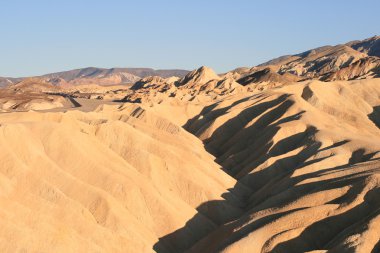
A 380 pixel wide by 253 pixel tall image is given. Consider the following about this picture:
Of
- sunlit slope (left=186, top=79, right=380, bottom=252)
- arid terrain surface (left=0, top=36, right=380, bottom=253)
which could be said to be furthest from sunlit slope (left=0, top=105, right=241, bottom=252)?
sunlit slope (left=186, top=79, right=380, bottom=252)

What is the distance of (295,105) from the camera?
75000 mm

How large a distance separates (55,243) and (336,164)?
30.7 meters

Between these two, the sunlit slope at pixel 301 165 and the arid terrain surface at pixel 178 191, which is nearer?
the arid terrain surface at pixel 178 191

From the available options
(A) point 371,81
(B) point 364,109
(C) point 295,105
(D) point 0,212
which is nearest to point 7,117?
(D) point 0,212

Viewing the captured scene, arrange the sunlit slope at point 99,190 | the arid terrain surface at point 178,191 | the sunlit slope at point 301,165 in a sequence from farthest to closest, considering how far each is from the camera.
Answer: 1. the sunlit slope at point 301,165
2. the arid terrain surface at point 178,191
3. the sunlit slope at point 99,190

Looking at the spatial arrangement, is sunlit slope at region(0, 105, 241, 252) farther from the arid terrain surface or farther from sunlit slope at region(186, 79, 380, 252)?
sunlit slope at region(186, 79, 380, 252)

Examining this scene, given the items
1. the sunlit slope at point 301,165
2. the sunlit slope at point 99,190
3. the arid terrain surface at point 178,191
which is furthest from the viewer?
the sunlit slope at point 301,165

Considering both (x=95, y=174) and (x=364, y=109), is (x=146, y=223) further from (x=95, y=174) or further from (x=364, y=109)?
(x=364, y=109)

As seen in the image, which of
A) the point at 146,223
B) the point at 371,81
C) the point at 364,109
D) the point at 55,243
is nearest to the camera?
the point at 55,243

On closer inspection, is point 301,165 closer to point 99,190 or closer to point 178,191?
point 178,191

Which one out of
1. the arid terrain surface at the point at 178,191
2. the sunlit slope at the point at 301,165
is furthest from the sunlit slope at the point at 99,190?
the sunlit slope at the point at 301,165

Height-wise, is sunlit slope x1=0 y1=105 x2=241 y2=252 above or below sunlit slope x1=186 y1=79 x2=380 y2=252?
above

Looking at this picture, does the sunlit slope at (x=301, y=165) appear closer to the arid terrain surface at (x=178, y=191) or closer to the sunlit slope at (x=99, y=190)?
the arid terrain surface at (x=178, y=191)

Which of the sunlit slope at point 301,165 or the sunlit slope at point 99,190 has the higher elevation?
the sunlit slope at point 99,190
